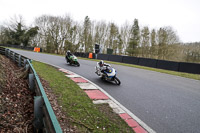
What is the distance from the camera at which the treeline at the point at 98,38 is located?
1485 inches

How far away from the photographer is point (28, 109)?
3.58 m

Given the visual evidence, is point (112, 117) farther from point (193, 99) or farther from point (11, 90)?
point (193, 99)

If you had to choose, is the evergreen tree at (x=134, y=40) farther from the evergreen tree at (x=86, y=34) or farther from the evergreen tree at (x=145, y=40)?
the evergreen tree at (x=86, y=34)

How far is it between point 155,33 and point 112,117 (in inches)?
1744

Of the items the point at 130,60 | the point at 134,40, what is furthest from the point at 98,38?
the point at 130,60

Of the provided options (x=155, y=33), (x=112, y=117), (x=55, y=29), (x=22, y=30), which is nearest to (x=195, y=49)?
(x=155, y=33)

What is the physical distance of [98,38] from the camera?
153ft

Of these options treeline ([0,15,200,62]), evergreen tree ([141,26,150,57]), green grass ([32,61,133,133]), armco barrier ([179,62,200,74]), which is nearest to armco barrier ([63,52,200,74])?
Answer: armco barrier ([179,62,200,74])

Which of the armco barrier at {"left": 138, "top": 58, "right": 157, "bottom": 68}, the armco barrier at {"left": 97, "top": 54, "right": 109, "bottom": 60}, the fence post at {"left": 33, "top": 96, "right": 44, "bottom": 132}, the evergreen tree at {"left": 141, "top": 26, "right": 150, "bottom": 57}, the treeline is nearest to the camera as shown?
the fence post at {"left": 33, "top": 96, "right": 44, "bottom": 132}

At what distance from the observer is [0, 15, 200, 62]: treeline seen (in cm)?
3772

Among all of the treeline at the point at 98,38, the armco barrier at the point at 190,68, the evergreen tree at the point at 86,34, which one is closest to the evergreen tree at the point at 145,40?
the treeline at the point at 98,38

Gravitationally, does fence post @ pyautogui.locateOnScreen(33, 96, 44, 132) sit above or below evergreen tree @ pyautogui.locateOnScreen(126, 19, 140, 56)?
below

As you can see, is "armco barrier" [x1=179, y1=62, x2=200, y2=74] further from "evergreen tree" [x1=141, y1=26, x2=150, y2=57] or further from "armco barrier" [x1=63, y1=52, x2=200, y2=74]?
"evergreen tree" [x1=141, y1=26, x2=150, y2=57]

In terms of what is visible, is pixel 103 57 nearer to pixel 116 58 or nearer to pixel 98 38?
pixel 116 58
